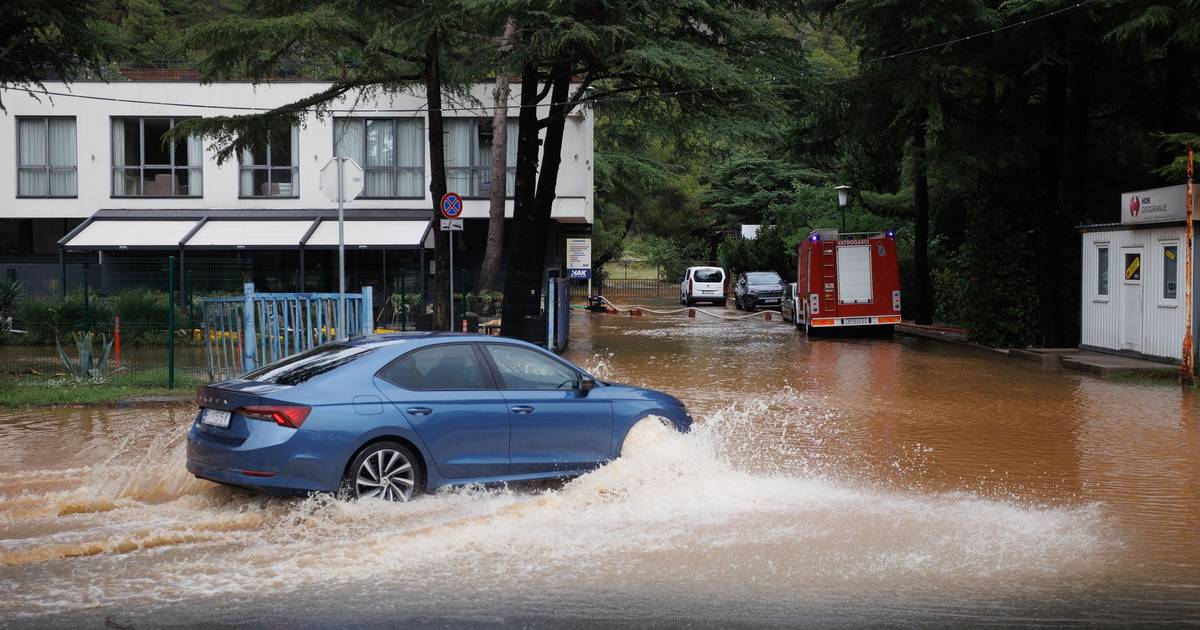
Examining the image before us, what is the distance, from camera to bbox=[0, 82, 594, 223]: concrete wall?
37094mm

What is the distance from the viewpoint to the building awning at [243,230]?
3475cm

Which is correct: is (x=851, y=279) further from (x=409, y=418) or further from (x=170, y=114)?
(x=409, y=418)

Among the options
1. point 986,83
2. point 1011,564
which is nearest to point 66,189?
point 986,83

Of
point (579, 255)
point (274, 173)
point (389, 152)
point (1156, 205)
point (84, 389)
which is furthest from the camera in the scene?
point (274, 173)

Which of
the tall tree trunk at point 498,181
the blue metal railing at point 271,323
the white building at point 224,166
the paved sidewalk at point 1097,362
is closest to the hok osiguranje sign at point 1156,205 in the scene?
the paved sidewalk at point 1097,362

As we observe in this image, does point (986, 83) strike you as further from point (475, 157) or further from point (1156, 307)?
point (475, 157)

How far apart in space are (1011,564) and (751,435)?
5.75 meters

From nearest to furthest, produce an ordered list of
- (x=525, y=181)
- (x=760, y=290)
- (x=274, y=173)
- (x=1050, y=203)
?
(x=1050, y=203), (x=525, y=181), (x=274, y=173), (x=760, y=290)

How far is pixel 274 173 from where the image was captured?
38.3m

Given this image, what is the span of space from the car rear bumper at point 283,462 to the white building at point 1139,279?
619 inches

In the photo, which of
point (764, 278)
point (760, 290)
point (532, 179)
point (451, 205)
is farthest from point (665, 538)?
point (764, 278)

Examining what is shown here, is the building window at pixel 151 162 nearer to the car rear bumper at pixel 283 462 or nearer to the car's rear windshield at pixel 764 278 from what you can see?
the car's rear windshield at pixel 764 278

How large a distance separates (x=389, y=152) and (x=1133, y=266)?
2409cm

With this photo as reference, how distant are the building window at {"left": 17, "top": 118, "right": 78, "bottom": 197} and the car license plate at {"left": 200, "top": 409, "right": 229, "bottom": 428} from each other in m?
32.4
